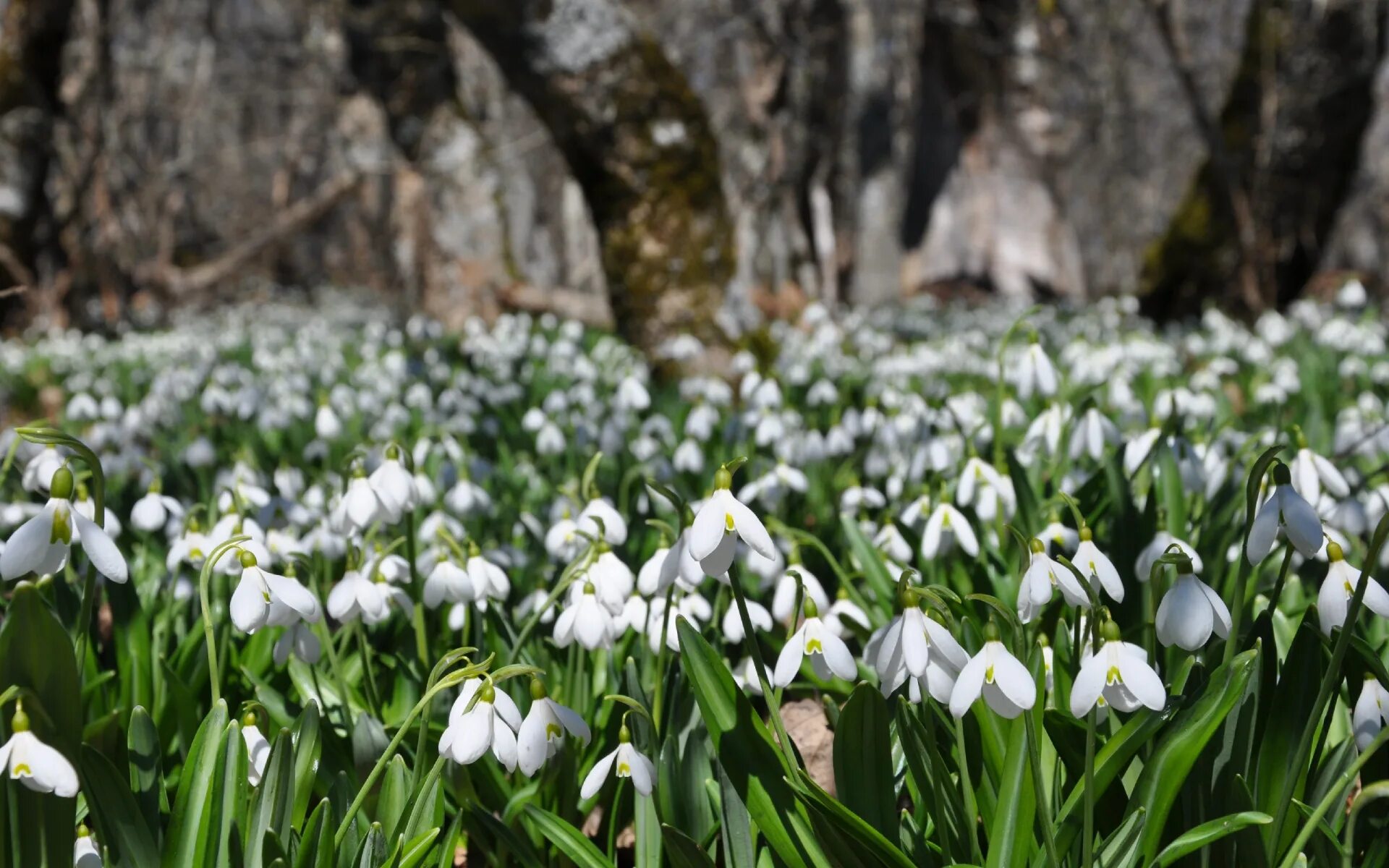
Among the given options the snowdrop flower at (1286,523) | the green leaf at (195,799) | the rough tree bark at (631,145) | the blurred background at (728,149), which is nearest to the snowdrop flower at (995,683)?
the snowdrop flower at (1286,523)

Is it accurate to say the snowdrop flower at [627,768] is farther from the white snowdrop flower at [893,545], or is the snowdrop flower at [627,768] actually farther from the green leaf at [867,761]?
the white snowdrop flower at [893,545]

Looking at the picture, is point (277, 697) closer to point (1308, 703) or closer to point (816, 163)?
point (1308, 703)

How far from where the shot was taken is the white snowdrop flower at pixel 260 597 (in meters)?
1.34

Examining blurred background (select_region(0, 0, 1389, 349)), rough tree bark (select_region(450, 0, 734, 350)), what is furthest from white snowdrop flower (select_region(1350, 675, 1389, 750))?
rough tree bark (select_region(450, 0, 734, 350))

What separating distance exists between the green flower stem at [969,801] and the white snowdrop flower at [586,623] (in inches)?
20.1

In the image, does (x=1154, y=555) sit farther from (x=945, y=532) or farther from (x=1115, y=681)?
(x=1115, y=681)

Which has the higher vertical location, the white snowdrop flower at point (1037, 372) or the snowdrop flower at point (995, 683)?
the snowdrop flower at point (995, 683)

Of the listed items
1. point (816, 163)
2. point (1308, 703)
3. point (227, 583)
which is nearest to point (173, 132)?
point (816, 163)

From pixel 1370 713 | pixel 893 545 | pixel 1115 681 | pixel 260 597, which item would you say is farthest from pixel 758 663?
pixel 893 545

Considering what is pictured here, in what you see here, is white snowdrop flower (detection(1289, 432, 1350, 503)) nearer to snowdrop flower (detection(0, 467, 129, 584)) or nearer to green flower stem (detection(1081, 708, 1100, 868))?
green flower stem (detection(1081, 708, 1100, 868))

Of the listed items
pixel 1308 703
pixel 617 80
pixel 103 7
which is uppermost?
pixel 103 7

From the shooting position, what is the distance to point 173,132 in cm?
1678

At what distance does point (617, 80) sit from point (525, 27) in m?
0.42

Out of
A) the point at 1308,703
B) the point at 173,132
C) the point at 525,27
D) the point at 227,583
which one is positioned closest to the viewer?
the point at 1308,703
